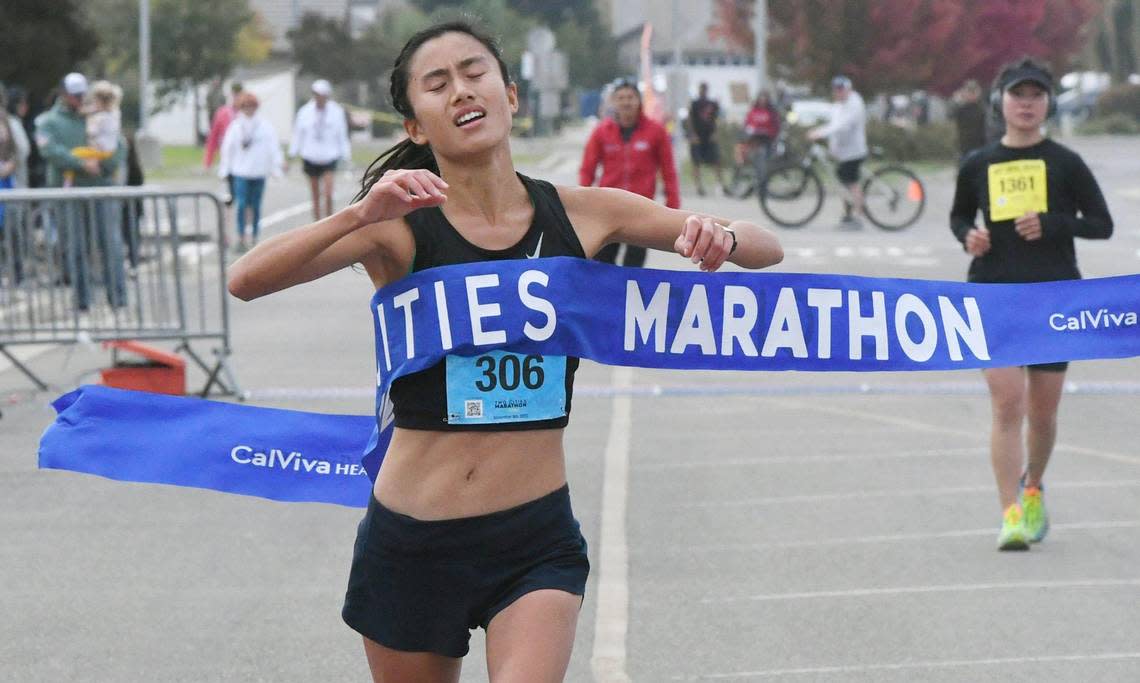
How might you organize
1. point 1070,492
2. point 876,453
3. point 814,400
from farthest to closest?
1. point 814,400
2. point 876,453
3. point 1070,492

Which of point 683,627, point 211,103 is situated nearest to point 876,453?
point 683,627

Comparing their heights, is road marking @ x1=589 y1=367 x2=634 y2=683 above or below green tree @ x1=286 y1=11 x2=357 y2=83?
below

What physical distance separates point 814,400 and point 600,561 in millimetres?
4734

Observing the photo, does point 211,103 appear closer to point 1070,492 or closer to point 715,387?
point 715,387

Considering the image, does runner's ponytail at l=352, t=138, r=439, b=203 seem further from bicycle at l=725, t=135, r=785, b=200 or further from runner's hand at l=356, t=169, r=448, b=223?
bicycle at l=725, t=135, r=785, b=200

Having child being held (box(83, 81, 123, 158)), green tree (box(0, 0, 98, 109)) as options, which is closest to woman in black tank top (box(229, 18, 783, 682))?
child being held (box(83, 81, 123, 158))

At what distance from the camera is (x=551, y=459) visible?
3.94 meters

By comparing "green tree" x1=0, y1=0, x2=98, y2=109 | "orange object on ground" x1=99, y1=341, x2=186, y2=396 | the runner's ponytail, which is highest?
"green tree" x1=0, y1=0, x2=98, y2=109

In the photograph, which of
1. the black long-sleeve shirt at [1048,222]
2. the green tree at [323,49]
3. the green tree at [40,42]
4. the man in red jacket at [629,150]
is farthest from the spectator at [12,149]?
the green tree at [323,49]

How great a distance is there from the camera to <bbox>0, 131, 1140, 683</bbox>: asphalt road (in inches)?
242

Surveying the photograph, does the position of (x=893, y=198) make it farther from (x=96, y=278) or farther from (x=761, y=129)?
(x=96, y=278)

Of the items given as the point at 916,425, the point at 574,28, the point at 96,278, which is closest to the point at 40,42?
the point at 96,278

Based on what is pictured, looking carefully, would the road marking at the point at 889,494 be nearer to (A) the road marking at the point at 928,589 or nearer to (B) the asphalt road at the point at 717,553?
(B) the asphalt road at the point at 717,553

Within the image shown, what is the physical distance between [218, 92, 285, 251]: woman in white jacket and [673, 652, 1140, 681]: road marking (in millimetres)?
17027
